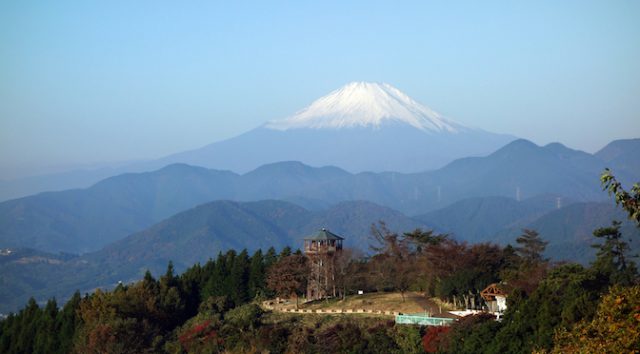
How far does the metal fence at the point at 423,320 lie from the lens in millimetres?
37844

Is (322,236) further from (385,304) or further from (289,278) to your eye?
Result: (385,304)

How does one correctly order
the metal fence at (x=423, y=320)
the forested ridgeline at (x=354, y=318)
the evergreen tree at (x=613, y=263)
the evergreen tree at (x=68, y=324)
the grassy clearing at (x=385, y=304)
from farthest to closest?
the evergreen tree at (x=68, y=324) < the grassy clearing at (x=385, y=304) < the metal fence at (x=423, y=320) < the evergreen tree at (x=613, y=263) < the forested ridgeline at (x=354, y=318)

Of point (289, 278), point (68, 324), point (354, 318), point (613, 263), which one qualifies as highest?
point (289, 278)

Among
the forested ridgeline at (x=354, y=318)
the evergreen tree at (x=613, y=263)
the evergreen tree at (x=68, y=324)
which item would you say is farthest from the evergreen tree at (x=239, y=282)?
the evergreen tree at (x=613, y=263)

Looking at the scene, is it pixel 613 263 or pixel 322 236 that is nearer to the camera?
pixel 613 263

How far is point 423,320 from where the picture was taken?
38.5m

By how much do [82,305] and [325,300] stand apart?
1139 cm

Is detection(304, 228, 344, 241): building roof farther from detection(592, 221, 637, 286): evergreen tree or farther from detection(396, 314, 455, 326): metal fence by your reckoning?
detection(592, 221, 637, 286): evergreen tree

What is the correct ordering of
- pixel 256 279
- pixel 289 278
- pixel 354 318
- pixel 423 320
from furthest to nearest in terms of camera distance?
pixel 256 279
pixel 289 278
pixel 354 318
pixel 423 320

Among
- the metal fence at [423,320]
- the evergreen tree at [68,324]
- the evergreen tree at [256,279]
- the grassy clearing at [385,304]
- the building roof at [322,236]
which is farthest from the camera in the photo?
the evergreen tree at [256,279]

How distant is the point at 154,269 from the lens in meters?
199

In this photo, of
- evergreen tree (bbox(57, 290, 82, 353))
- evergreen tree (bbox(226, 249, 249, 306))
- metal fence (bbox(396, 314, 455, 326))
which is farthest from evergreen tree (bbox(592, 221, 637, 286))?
evergreen tree (bbox(57, 290, 82, 353))

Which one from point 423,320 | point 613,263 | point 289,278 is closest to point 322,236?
point 289,278

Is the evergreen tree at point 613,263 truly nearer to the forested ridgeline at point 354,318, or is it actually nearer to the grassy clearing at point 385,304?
the forested ridgeline at point 354,318
